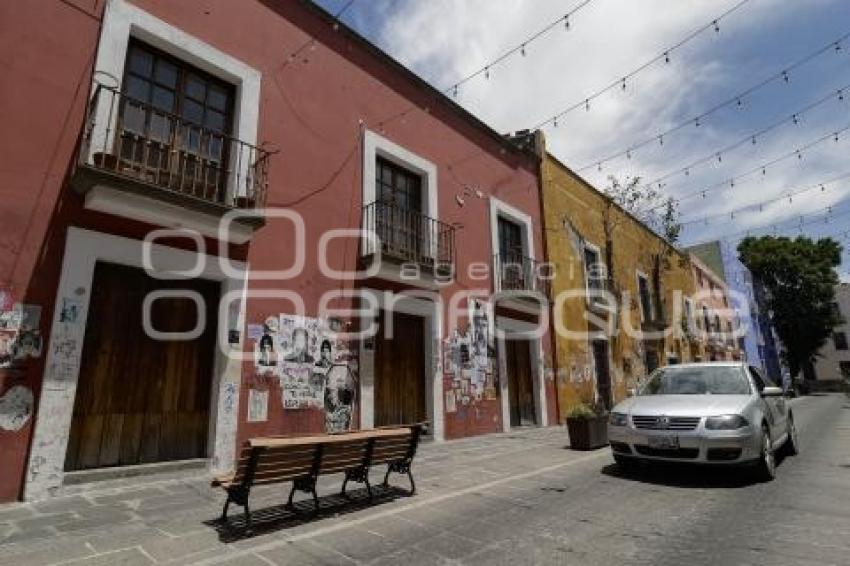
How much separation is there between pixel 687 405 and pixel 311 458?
14.6 feet

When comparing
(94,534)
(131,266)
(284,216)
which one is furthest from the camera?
(284,216)

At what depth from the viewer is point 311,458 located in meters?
4.66

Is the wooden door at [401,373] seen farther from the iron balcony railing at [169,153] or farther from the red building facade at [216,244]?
the iron balcony railing at [169,153]

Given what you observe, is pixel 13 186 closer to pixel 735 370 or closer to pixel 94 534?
pixel 94 534

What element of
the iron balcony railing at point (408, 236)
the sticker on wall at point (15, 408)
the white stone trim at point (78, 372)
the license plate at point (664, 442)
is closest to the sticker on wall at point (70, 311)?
the white stone trim at point (78, 372)

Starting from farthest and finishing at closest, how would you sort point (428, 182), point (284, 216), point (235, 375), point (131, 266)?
point (428, 182) < point (284, 216) < point (235, 375) < point (131, 266)

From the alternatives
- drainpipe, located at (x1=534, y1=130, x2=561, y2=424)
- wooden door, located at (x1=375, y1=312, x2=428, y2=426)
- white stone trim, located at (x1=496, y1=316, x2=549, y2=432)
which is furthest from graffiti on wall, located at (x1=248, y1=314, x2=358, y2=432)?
drainpipe, located at (x1=534, y1=130, x2=561, y2=424)

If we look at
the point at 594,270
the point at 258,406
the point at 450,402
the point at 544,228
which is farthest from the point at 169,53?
the point at 594,270

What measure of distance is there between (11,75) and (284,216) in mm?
3481

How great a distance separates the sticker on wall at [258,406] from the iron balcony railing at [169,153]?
2.52 metres

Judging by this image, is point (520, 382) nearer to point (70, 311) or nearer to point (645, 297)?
point (70, 311)

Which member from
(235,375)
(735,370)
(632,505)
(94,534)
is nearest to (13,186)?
(235,375)

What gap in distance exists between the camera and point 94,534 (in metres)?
4.13

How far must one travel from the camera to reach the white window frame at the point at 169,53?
616cm
